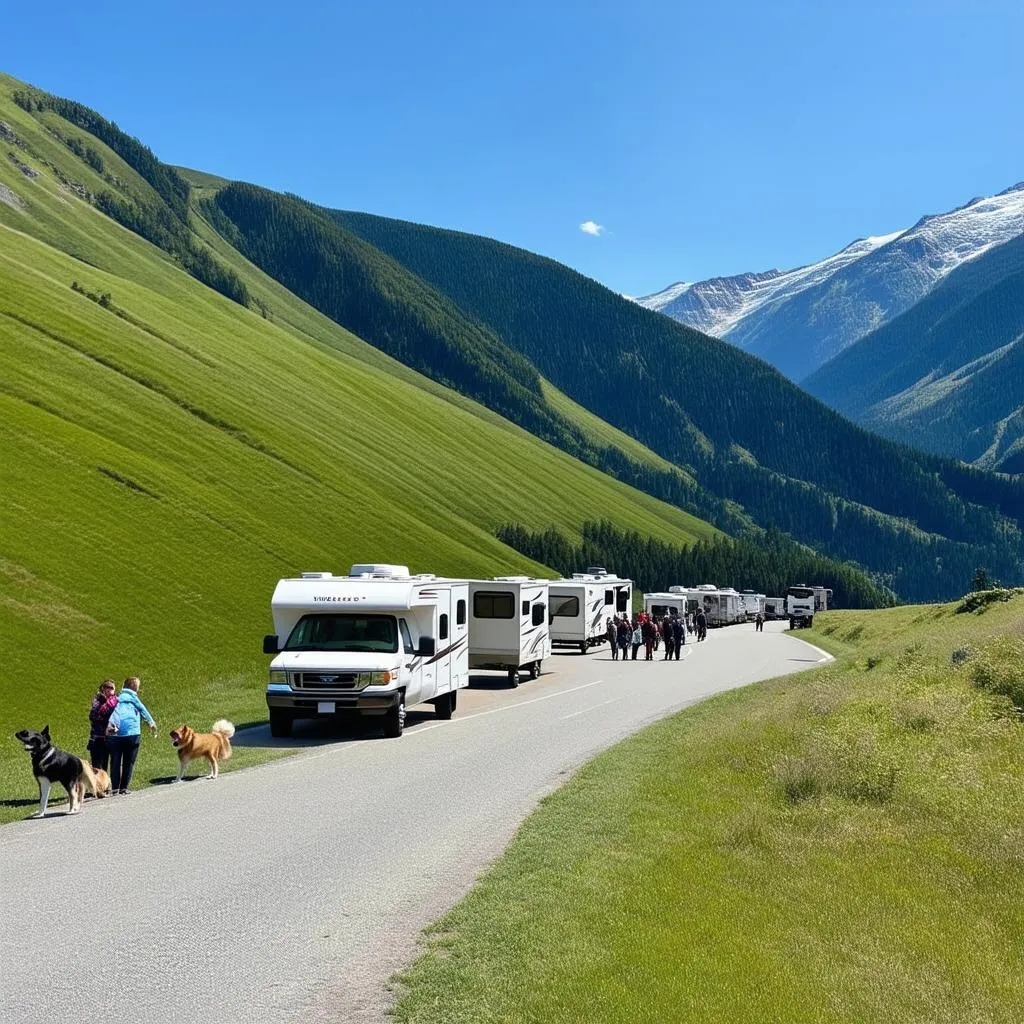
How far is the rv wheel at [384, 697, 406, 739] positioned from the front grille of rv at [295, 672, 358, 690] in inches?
47.4

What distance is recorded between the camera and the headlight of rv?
2403 centimetres

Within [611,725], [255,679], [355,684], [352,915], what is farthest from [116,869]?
[255,679]

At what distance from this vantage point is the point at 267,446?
10194cm

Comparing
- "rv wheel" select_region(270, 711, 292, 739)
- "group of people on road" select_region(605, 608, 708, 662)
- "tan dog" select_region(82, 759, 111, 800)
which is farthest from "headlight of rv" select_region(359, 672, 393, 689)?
"group of people on road" select_region(605, 608, 708, 662)

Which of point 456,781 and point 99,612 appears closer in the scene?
point 456,781

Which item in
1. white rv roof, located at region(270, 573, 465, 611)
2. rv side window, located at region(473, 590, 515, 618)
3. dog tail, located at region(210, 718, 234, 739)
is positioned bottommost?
dog tail, located at region(210, 718, 234, 739)

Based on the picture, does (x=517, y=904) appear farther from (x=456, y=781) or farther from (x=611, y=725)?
(x=611, y=725)

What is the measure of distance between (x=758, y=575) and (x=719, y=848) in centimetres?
18202

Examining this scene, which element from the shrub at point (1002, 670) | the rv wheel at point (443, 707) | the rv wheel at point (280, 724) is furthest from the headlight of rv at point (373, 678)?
the shrub at point (1002, 670)

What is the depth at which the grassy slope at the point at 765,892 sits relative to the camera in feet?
25.4

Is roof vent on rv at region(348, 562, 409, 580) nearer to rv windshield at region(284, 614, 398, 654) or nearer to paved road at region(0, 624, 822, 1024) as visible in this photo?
rv windshield at region(284, 614, 398, 654)

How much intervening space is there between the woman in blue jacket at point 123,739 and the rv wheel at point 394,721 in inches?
297

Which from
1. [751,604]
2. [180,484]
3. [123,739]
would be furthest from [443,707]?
[751,604]

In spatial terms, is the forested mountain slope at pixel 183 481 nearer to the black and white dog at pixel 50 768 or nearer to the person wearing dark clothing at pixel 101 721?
the person wearing dark clothing at pixel 101 721
